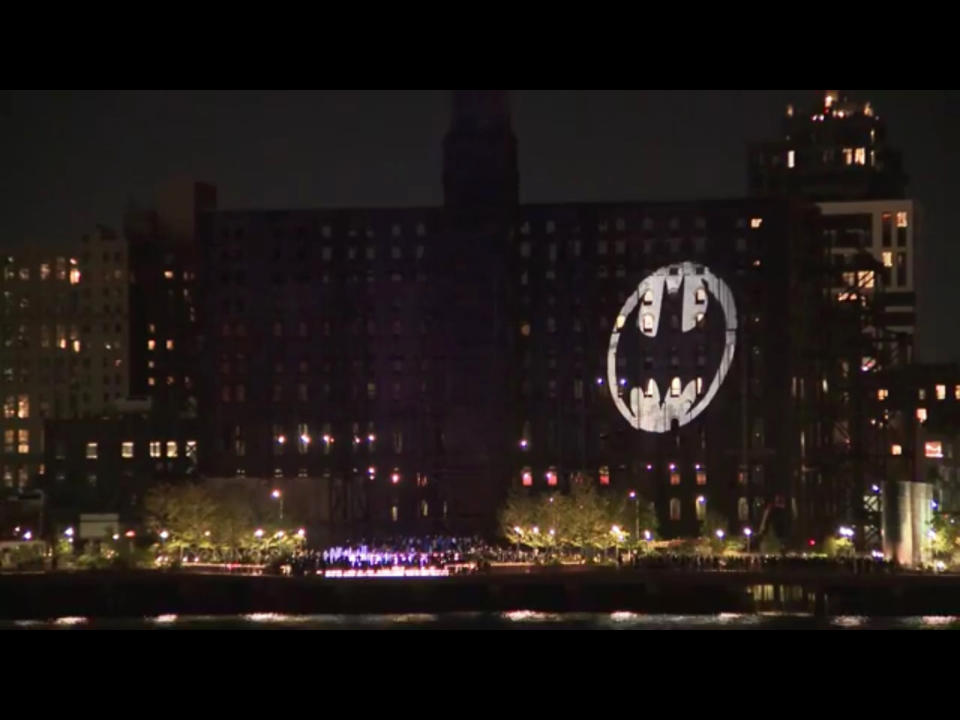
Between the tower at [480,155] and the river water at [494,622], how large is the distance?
29787 mm

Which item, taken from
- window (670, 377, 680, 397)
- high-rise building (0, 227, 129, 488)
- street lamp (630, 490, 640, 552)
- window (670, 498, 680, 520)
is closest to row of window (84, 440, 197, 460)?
high-rise building (0, 227, 129, 488)

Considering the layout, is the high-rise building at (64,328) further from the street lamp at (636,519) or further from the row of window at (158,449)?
the street lamp at (636,519)

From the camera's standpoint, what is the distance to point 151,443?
117562 mm

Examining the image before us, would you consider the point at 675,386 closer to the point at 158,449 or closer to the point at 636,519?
the point at 636,519

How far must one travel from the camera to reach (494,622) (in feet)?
251

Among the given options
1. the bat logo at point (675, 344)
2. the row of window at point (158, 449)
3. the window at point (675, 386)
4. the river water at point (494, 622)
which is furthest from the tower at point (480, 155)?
the river water at point (494, 622)

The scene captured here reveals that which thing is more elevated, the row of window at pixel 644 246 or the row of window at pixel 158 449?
the row of window at pixel 644 246

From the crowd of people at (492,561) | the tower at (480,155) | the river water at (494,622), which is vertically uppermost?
the tower at (480,155)

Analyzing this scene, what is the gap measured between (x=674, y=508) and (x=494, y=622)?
2847 centimetres

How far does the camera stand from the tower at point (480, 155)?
102 m

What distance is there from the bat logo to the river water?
1037 inches

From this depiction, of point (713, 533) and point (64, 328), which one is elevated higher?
point (64, 328)

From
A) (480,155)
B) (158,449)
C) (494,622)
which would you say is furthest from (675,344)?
(158,449)
